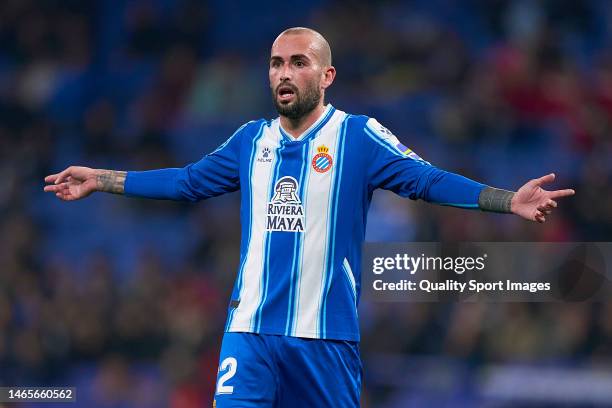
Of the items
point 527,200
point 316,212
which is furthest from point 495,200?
point 316,212

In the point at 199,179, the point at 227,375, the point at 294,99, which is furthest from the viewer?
the point at 199,179

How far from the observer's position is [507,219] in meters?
9.06

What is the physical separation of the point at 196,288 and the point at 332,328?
5390 mm

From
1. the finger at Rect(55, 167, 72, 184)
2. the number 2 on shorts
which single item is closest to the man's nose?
the finger at Rect(55, 167, 72, 184)

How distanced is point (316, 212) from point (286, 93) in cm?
56

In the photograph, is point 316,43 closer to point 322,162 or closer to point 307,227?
point 322,162

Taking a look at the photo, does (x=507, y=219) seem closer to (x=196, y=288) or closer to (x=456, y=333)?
(x=456, y=333)

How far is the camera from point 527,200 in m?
4.07

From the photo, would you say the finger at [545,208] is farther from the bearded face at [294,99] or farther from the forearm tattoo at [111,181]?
the forearm tattoo at [111,181]

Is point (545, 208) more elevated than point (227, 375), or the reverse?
point (545, 208)

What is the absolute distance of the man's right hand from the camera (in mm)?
4828

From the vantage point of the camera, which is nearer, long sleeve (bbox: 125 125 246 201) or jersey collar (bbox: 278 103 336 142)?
jersey collar (bbox: 278 103 336 142)

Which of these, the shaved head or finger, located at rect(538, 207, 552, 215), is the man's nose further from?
finger, located at rect(538, 207, 552, 215)

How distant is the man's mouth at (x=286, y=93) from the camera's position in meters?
4.53
